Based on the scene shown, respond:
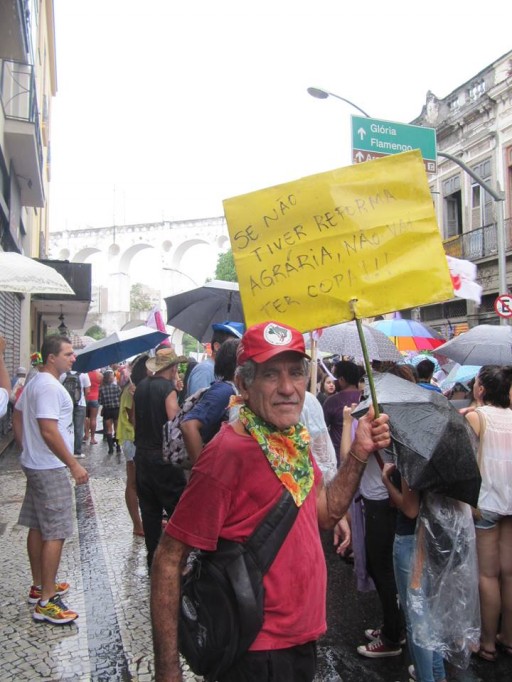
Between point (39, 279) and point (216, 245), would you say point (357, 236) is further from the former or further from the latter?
point (216, 245)

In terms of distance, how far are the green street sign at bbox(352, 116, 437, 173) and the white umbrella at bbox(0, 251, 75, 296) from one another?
705 cm

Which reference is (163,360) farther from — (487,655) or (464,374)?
(487,655)

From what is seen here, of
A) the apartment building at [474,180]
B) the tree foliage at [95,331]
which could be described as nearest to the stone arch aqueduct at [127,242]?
the tree foliage at [95,331]

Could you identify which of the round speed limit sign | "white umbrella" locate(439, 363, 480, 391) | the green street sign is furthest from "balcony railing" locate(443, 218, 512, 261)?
"white umbrella" locate(439, 363, 480, 391)

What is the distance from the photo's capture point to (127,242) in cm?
5659

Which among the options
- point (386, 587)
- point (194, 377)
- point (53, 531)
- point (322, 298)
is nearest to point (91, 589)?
point (53, 531)

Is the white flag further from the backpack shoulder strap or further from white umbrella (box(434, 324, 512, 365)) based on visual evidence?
the backpack shoulder strap

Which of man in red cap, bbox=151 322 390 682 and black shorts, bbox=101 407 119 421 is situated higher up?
man in red cap, bbox=151 322 390 682

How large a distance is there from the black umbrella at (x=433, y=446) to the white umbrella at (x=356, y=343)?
2.39 meters

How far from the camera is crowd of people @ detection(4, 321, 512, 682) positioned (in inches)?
68.9

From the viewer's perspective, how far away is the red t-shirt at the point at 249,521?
1.73 metres

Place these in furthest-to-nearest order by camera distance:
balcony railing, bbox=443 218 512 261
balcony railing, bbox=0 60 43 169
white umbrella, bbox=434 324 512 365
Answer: balcony railing, bbox=443 218 512 261 < balcony railing, bbox=0 60 43 169 < white umbrella, bbox=434 324 512 365

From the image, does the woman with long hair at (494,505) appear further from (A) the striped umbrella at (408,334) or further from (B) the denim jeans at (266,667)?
(A) the striped umbrella at (408,334)

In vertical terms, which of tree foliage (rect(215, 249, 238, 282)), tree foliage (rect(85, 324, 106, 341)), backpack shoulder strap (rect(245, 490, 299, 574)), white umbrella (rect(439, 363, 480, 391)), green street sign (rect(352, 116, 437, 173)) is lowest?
backpack shoulder strap (rect(245, 490, 299, 574))
